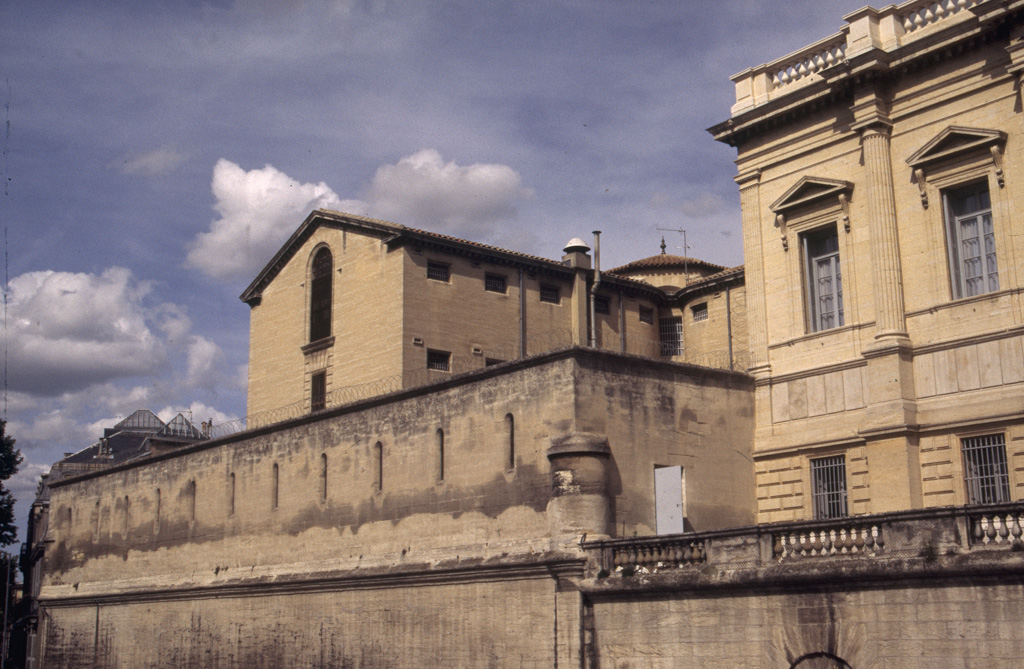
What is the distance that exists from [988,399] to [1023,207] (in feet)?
13.1

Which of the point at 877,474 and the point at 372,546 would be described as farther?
the point at 372,546

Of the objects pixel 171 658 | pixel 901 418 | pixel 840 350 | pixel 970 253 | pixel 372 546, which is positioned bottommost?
pixel 171 658

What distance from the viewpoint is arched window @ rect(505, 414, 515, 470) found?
25.4m

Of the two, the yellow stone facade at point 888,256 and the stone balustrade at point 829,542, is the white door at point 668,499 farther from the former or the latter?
the yellow stone facade at point 888,256

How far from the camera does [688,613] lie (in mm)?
20906

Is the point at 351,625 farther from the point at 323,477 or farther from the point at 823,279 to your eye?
the point at 823,279

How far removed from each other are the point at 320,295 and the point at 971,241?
2218cm

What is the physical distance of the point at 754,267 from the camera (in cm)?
2881

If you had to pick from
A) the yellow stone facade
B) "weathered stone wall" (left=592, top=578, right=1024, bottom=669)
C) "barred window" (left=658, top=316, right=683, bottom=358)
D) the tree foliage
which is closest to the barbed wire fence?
"barred window" (left=658, top=316, right=683, bottom=358)

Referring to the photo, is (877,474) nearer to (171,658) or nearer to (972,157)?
(972,157)

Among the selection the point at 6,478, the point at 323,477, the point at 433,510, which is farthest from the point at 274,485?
the point at 6,478

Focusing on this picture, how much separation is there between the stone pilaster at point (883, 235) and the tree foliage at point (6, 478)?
5650cm

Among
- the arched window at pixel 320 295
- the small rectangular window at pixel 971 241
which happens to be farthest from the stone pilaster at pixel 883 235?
the arched window at pixel 320 295

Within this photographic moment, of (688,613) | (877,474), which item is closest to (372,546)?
(688,613)
